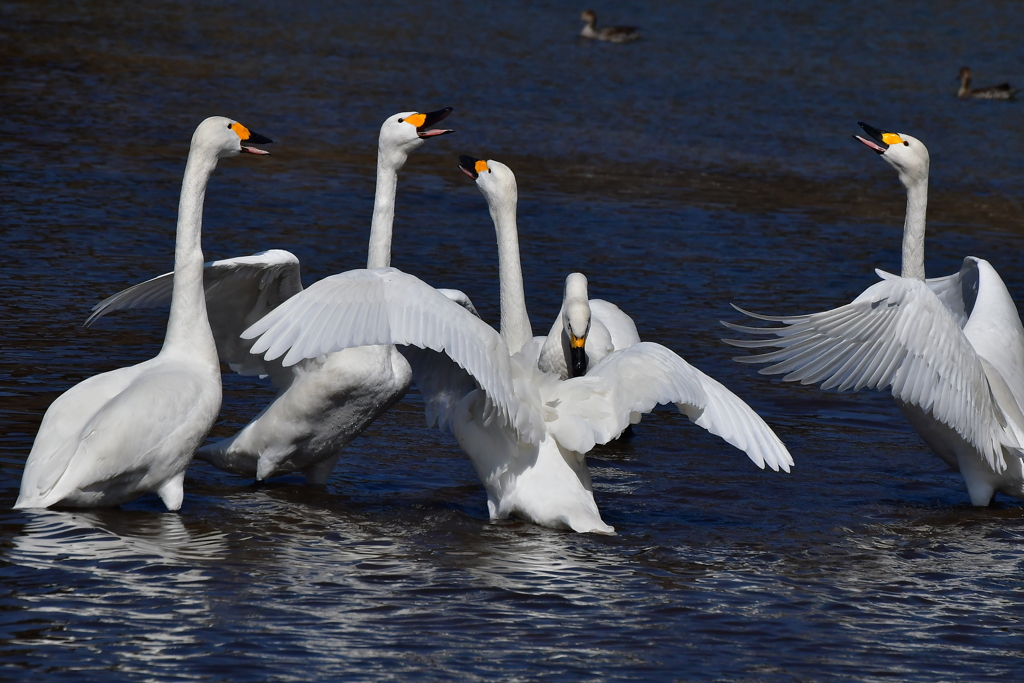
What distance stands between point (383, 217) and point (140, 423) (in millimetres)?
2191

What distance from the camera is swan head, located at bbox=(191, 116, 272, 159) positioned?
7957mm

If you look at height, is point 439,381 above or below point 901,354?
below

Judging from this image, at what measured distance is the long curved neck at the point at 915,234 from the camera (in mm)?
9508

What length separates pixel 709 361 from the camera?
1100 cm

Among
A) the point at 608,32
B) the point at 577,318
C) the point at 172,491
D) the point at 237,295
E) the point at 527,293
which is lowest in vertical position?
the point at 172,491

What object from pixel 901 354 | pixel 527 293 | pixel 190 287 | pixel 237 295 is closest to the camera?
pixel 190 287

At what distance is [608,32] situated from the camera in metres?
27.1

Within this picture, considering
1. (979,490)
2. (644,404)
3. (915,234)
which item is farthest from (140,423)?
(915,234)

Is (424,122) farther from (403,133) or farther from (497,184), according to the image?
(497,184)

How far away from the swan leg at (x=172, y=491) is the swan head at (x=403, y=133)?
7.82 ft

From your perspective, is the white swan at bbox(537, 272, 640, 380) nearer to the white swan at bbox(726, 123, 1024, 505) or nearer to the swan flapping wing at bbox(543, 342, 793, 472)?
the swan flapping wing at bbox(543, 342, 793, 472)

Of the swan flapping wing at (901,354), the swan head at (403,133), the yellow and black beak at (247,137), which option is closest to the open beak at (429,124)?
the swan head at (403,133)

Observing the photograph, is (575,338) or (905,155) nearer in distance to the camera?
(575,338)

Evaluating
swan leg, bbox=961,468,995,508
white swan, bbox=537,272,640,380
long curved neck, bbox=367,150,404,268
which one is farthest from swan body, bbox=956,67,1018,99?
long curved neck, bbox=367,150,404,268
